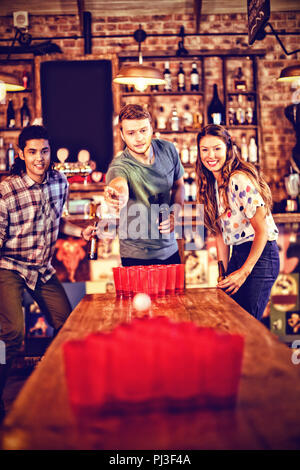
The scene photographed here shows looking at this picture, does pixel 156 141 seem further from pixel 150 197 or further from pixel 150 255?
pixel 150 255

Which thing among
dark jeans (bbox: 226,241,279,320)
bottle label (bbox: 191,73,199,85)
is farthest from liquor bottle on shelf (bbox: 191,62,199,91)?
dark jeans (bbox: 226,241,279,320)

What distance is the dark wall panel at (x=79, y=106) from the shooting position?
5488mm

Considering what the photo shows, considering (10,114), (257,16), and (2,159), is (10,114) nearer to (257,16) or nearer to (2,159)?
(2,159)

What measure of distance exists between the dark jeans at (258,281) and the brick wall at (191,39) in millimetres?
3464

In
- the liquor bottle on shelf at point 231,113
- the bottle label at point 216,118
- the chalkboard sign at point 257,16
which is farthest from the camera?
→ the liquor bottle on shelf at point 231,113

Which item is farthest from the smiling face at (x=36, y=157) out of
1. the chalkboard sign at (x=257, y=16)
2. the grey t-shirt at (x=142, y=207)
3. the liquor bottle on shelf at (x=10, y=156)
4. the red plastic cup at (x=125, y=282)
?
the liquor bottle on shelf at (x=10, y=156)

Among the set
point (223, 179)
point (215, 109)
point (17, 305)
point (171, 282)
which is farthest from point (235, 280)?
point (215, 109)

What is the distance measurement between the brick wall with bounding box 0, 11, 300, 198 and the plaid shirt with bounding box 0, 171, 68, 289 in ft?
10.3

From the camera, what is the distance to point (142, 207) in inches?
107

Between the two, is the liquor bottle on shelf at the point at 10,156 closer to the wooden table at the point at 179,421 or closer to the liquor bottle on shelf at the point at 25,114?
the liquor bottle on shelf at the point at 25,114

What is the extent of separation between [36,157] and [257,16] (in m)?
1.92

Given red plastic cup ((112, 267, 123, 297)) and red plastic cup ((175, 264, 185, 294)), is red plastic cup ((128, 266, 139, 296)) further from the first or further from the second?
red plastic cup ((175, 264, 185, 294))

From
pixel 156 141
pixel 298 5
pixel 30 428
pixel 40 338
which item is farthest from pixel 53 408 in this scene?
pixel 298 5

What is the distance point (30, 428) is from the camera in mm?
908
